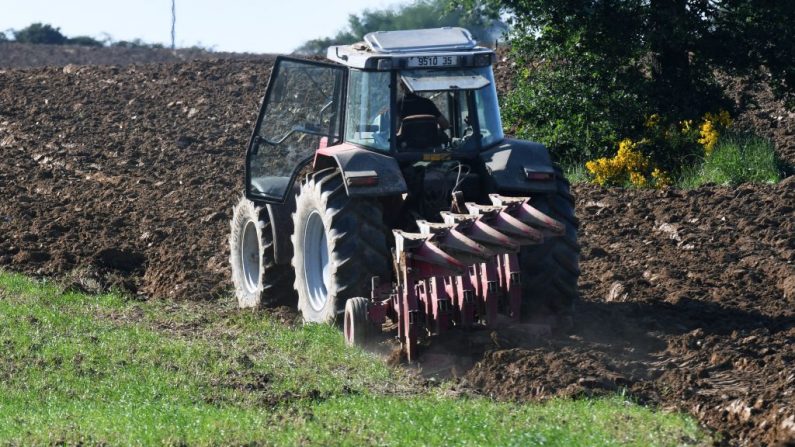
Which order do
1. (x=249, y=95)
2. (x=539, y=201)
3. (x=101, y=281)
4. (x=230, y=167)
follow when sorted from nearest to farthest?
(x=539, y=201) < (x=101, y=281) < (x=230, y=167) < (x=249, y=95)

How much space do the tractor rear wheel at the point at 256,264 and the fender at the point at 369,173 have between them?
166cm

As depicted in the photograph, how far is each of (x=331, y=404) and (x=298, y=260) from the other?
9.68 feet

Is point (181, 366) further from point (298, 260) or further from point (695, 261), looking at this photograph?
point (695, 261)

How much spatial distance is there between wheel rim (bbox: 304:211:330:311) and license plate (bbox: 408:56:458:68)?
1558mm

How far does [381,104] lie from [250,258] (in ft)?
8.56

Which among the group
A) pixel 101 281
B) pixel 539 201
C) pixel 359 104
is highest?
pixel 359 104

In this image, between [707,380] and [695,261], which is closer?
[707,380]

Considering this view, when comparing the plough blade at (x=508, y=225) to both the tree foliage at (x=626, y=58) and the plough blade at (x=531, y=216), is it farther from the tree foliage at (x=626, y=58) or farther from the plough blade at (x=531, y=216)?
the tree foliage at (x=626, y=58)

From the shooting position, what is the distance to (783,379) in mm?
7832

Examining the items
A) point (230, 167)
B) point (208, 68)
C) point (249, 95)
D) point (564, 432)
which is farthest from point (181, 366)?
point (208, 68)

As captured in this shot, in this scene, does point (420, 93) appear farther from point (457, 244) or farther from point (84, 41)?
point (84, 41)

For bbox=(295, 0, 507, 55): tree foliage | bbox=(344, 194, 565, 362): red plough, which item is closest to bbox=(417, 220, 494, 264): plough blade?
bbox=(344, 194, 565, 362): red plough

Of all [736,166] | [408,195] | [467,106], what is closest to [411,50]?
[467,106]

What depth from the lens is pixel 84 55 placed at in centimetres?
3922
